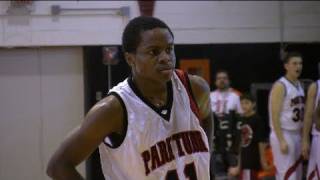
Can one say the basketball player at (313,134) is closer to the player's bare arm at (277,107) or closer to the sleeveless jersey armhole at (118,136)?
the player's bare arm at (277,107)

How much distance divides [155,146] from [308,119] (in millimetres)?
3008

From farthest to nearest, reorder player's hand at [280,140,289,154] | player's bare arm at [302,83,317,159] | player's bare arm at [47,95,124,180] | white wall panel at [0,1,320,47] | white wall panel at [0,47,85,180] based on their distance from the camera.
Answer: white wall panel at [0,1,320,47]
player's hand at [280,140,289,154]
player's bare arm at [302,83,317,159]
white wall panel at [0,47,85,180]
player's bare arm at [47,95,124,180]

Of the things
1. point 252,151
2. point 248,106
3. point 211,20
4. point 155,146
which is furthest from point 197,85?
point 211,20

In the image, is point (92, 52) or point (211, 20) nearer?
point (92, 52)

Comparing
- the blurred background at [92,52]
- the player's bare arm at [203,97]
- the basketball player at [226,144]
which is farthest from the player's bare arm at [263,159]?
the player's bare arm at [203,97]

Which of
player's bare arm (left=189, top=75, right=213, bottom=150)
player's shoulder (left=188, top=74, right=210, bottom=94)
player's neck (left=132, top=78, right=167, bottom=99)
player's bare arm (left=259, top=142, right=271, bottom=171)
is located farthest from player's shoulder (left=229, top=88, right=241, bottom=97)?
player's neck (left=132, top=78, right=167, bottom=99)

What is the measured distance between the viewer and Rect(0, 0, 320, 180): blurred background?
126 inches

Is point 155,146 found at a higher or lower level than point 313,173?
higher

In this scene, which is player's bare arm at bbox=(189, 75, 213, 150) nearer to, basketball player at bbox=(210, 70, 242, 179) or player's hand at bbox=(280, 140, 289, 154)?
player's hand at bbox=(280, 140, 289, 154)

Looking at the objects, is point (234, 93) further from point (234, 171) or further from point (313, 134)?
point (313, 134)

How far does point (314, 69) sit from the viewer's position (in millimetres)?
6047

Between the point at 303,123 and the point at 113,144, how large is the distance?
318 centimetres

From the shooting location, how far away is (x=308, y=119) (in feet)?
14.8

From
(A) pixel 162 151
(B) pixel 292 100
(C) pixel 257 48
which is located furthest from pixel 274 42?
(A) pixel 162 151
